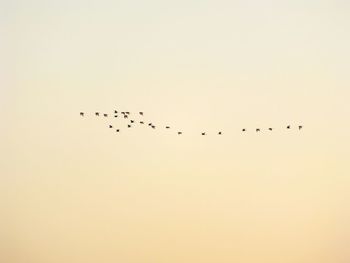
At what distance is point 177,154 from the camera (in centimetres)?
231

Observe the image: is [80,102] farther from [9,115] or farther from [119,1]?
[119,1]

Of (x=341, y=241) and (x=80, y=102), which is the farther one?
(x=341, y=241)

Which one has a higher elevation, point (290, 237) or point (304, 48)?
point (304, 48)

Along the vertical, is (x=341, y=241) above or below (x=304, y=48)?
below

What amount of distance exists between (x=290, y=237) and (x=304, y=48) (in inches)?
36.3

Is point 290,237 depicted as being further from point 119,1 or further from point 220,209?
point 119,1

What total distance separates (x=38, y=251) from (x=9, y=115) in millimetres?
660

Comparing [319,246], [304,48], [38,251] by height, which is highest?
[304,48]

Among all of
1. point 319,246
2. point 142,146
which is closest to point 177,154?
point 142,146

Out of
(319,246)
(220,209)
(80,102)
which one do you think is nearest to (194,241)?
(220,209)

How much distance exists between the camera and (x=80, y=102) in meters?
2.26

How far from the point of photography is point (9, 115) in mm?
2252

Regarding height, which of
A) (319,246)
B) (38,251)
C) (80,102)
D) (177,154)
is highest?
(80,102)

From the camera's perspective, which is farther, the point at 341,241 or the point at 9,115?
the point at 341,241
